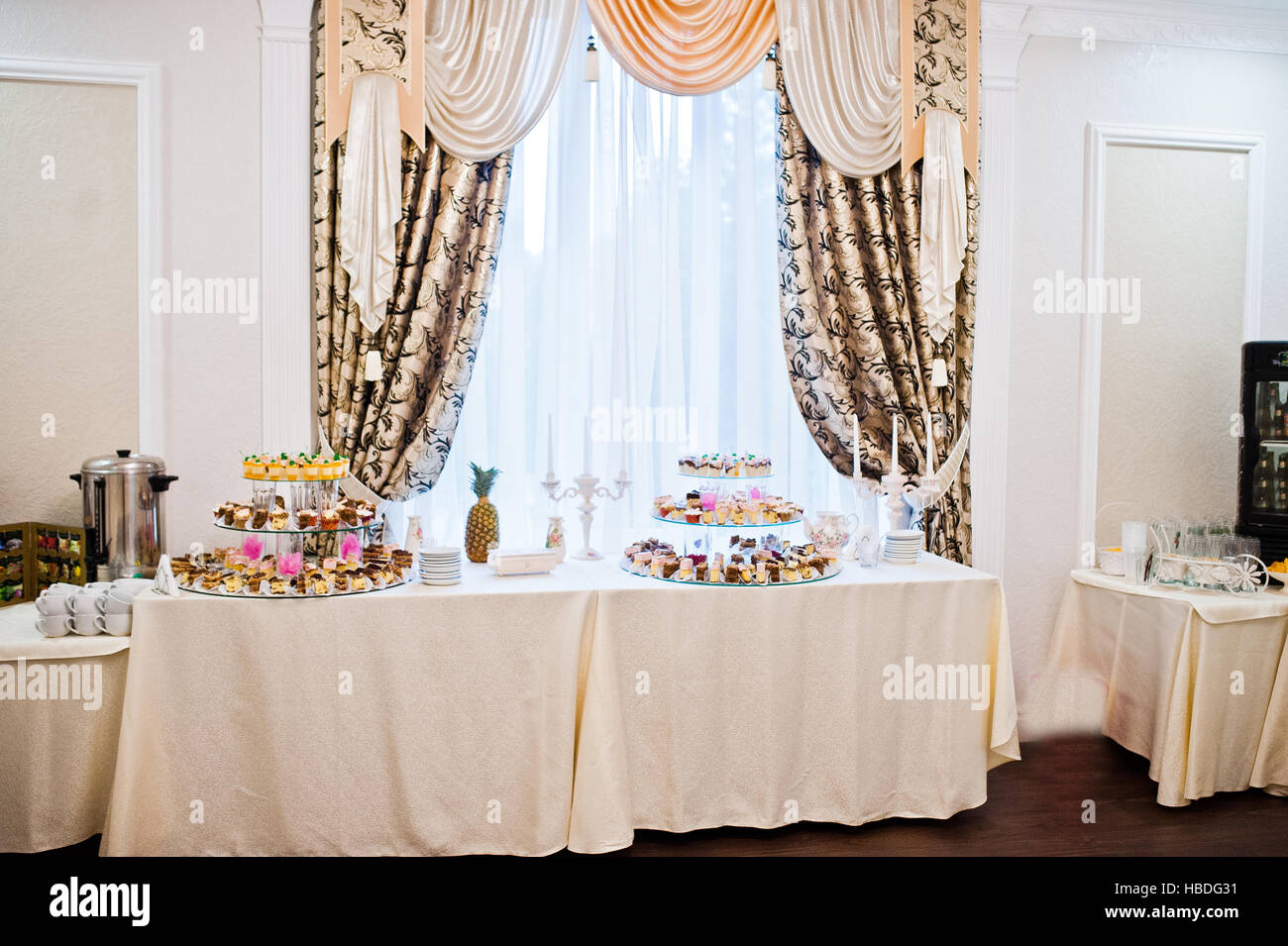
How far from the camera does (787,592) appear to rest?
295 cm

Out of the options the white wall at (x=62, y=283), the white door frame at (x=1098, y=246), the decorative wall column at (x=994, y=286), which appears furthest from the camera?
the white door frame at (x=1098, y=246)

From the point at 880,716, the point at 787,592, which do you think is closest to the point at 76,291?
the point at 787,592

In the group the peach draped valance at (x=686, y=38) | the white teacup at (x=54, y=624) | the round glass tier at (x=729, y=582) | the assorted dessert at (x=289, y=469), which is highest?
the peach draped valance at (x=686, y=38)

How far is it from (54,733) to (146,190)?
1.83 meters

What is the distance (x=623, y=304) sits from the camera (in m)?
3.56

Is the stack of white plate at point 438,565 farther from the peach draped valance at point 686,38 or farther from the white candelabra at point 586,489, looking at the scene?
the peach draped valance at point 686,38

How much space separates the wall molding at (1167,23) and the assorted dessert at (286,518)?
3.24m

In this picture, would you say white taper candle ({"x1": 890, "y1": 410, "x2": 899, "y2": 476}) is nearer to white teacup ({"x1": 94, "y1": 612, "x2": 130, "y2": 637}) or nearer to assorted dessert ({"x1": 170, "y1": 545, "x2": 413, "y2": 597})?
assorted dessert ({"x1": 170, "y1": 545, "x2": 413, "y2": 597})

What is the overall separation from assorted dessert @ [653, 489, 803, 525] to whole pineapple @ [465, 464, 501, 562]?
581 mm

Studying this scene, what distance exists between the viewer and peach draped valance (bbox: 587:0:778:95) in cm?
335

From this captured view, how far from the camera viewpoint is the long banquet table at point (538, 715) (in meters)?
2.71

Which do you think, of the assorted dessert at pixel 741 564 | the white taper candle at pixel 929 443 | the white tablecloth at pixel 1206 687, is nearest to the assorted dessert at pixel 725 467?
the assorted dessert at pixel 741 564

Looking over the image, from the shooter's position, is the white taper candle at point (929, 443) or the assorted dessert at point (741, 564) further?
the white taper candle at point (929, 443)

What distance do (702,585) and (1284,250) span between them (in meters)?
3.10
